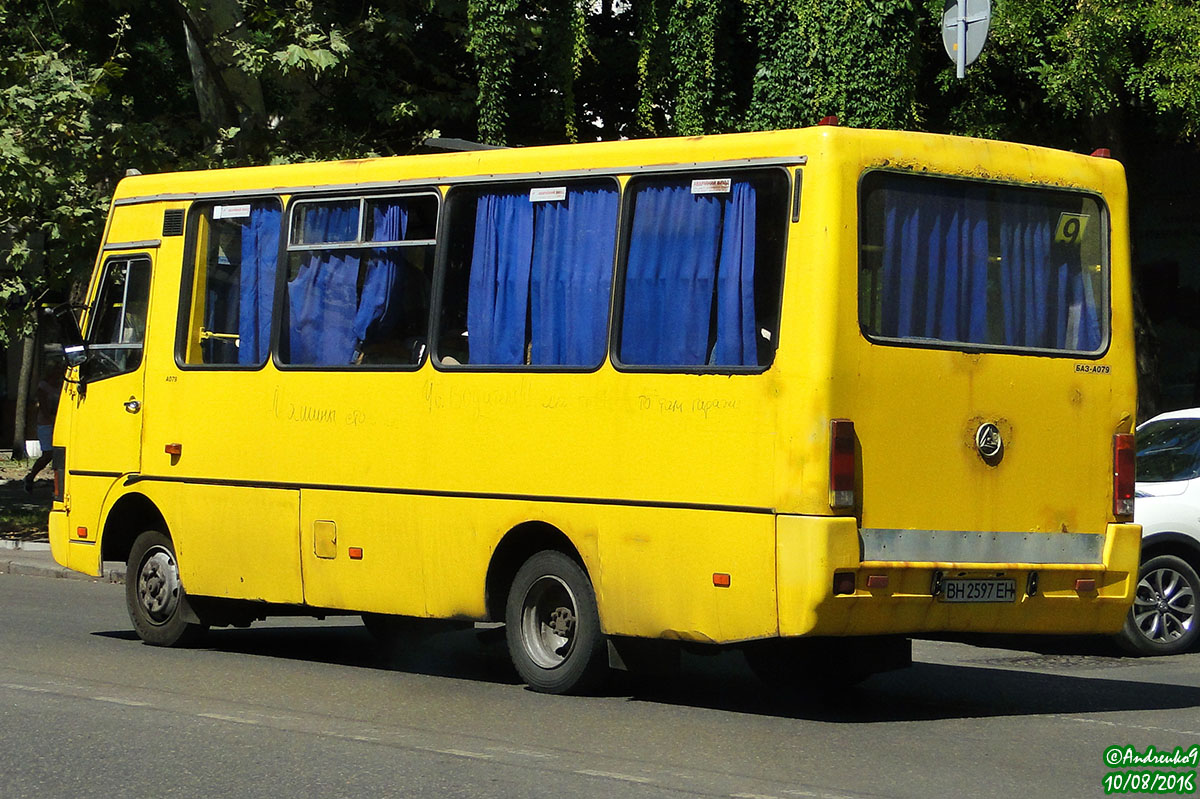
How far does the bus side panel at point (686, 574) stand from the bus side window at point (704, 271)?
2.60 feet

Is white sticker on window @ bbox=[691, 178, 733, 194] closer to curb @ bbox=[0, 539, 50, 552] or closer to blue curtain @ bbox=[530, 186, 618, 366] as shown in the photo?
blue curtain @ bbox=[530, 186, 618, 366]

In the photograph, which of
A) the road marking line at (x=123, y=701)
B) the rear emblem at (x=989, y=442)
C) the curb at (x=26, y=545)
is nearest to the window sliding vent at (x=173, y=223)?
the road marking line at (x=123, y=701)

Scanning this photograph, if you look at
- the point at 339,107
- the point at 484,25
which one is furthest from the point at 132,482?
the point at 339,107

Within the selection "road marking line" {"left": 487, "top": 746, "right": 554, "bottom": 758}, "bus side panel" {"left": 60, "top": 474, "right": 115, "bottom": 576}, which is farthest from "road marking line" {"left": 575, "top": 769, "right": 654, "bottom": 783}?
"bus side panel" {"left": 60, "top": 474, "right": 115, "bottom": 576}

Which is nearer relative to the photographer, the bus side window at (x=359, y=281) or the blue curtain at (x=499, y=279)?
the blue curtain at (x=499, y=279)

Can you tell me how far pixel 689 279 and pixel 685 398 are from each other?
24.7 inches

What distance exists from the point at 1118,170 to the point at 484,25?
42.2ft

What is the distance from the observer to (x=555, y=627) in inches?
403

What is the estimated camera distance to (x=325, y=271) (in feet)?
37.7

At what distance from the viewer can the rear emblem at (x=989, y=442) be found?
9.42m

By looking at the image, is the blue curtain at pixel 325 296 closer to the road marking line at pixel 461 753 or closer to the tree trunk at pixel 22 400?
the road marking line at pixel 461 753

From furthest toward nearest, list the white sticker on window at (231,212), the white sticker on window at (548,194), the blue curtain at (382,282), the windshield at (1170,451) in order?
the windshield at (1170,451) → the white sticker on window at (231,212) → the blue curtain at (382,282) → the white sticker on window at (548,194)

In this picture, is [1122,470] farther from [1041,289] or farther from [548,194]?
[548,194]

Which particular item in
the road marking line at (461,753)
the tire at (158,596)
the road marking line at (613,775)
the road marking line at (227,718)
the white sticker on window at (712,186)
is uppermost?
the white sticker on window at (712,186)
